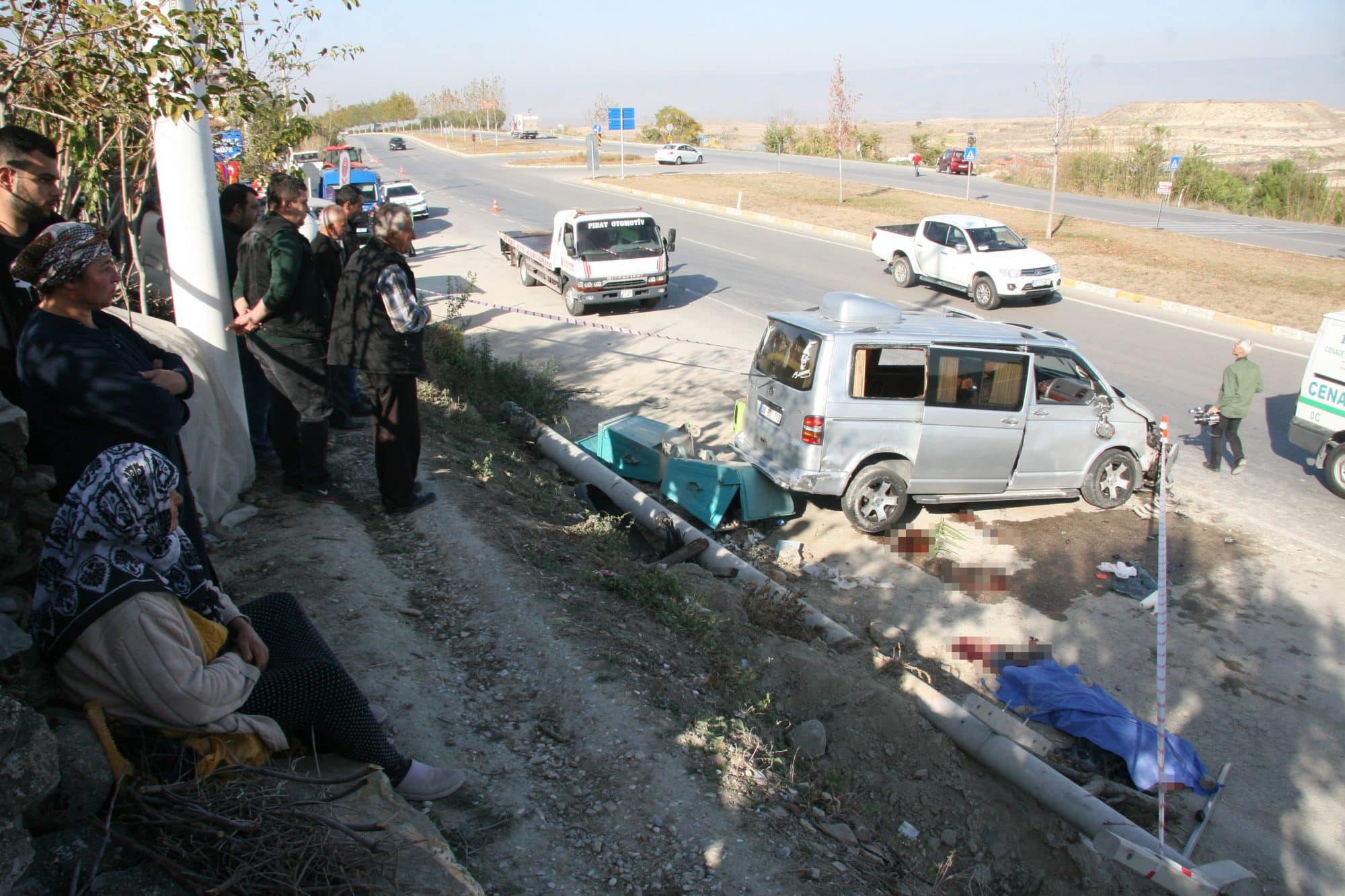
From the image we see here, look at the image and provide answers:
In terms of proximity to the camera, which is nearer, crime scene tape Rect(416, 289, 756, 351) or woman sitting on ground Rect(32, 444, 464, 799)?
woman sitting on ground Rect(32, 444, 464, 799)

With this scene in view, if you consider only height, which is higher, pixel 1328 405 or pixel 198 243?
pixel 198 243

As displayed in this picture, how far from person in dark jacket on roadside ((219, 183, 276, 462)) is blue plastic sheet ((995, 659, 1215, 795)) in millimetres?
5432

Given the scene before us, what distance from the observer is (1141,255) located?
2369 centimetres

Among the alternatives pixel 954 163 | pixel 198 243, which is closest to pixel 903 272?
pixel 198 243

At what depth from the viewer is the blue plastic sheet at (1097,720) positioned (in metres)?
5.20

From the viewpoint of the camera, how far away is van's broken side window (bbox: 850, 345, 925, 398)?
8.14m

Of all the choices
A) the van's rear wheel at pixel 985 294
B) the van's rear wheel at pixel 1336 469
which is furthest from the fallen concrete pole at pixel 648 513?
the van's rear wheel at pixel 985 294

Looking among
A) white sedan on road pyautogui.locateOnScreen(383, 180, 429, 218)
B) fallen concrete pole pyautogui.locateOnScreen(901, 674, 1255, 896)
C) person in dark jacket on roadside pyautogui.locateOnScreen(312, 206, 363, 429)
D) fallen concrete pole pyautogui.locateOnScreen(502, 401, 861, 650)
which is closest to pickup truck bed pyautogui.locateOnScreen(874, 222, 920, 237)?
fallen concrete pole pyautogui.locateOnScreen(502, 401, 861, 650)

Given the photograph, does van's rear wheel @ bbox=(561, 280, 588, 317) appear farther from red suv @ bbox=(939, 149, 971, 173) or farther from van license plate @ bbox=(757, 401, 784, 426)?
red suv @ bbox=(939, 149, 971, 173)

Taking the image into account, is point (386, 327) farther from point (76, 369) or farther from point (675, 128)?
point (675, 128)

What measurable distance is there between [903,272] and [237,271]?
1638cm

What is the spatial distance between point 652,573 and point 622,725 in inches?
75.4

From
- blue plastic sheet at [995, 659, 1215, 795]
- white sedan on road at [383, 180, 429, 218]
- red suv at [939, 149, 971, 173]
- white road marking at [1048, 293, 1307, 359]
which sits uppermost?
Result: red suv at [939, 149, 971, 173]

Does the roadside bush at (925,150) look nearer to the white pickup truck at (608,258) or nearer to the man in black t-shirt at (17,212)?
the white pickup truck at (608,258)
